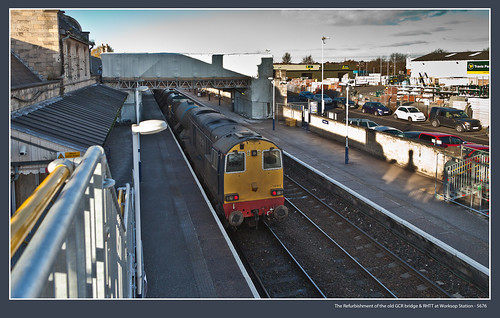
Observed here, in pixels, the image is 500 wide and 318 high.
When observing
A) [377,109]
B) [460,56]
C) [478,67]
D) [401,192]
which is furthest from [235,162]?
[460,56]

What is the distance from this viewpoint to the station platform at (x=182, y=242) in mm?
10711

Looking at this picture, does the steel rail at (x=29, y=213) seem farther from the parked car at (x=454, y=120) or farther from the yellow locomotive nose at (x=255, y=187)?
the parked car at (x=454, y=120)

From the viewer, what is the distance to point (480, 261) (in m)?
12.1

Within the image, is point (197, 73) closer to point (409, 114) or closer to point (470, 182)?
point (409, 114)

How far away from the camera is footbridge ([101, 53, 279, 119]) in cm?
4119

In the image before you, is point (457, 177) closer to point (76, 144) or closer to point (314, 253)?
point (314, 253)

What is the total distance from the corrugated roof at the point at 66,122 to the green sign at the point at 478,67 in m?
53.1

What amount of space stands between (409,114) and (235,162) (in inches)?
1240

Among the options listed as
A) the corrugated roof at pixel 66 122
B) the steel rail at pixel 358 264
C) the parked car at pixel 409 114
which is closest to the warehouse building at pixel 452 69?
the parked car at pixel 409 114

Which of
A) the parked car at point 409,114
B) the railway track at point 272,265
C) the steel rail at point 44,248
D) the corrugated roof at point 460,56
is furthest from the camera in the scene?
the corrugated roof at point 460,56

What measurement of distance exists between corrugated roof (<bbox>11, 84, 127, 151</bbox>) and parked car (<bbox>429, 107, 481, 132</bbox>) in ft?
94.7

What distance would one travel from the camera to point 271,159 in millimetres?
15133

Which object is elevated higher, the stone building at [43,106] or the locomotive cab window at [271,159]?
the stone building at [43,106]

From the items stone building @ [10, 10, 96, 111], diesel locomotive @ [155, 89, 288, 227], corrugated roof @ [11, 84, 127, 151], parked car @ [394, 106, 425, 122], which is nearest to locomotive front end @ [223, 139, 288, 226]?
diesel locomotive @ [155, 89, 288, 227]
